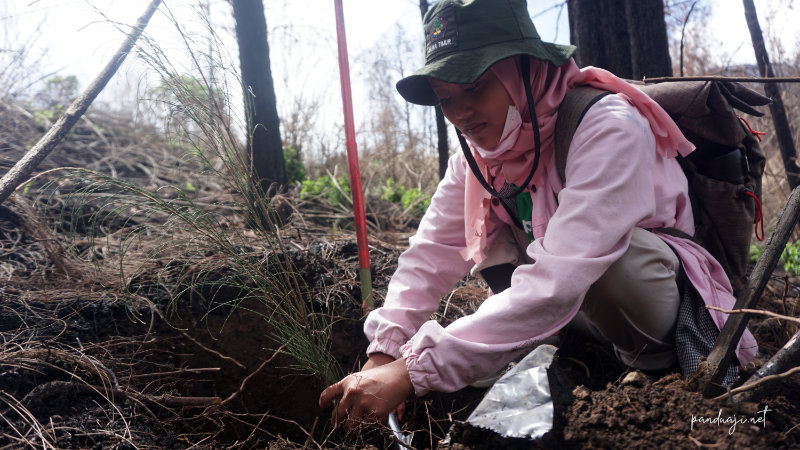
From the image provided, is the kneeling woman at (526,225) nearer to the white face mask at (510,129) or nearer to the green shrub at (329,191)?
the white face mask at (510,129)

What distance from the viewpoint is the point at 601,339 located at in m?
2.06

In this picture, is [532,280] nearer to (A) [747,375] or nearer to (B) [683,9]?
(A) [747,375]

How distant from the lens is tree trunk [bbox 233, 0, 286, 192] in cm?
365

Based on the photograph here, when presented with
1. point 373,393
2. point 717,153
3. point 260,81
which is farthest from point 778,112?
point 373,393

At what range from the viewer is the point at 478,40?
1.62 m

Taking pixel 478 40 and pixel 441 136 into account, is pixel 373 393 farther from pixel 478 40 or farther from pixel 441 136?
pixel 441 136

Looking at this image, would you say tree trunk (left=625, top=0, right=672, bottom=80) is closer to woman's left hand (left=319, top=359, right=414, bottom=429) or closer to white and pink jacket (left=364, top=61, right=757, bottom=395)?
white and pink jacket (left=364, top=61, right=757, bottom=395)

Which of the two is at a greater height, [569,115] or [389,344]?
[569,115]

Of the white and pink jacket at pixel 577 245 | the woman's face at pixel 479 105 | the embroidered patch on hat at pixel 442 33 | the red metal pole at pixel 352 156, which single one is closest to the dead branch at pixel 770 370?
the white and pink jacket at pixel 577 245

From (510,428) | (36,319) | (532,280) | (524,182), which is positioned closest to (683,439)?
(510,428)

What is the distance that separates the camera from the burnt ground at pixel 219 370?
1.22 metres

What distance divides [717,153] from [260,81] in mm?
2861

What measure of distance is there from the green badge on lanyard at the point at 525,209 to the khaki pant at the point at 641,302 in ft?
1.03

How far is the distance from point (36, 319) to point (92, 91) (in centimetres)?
105
